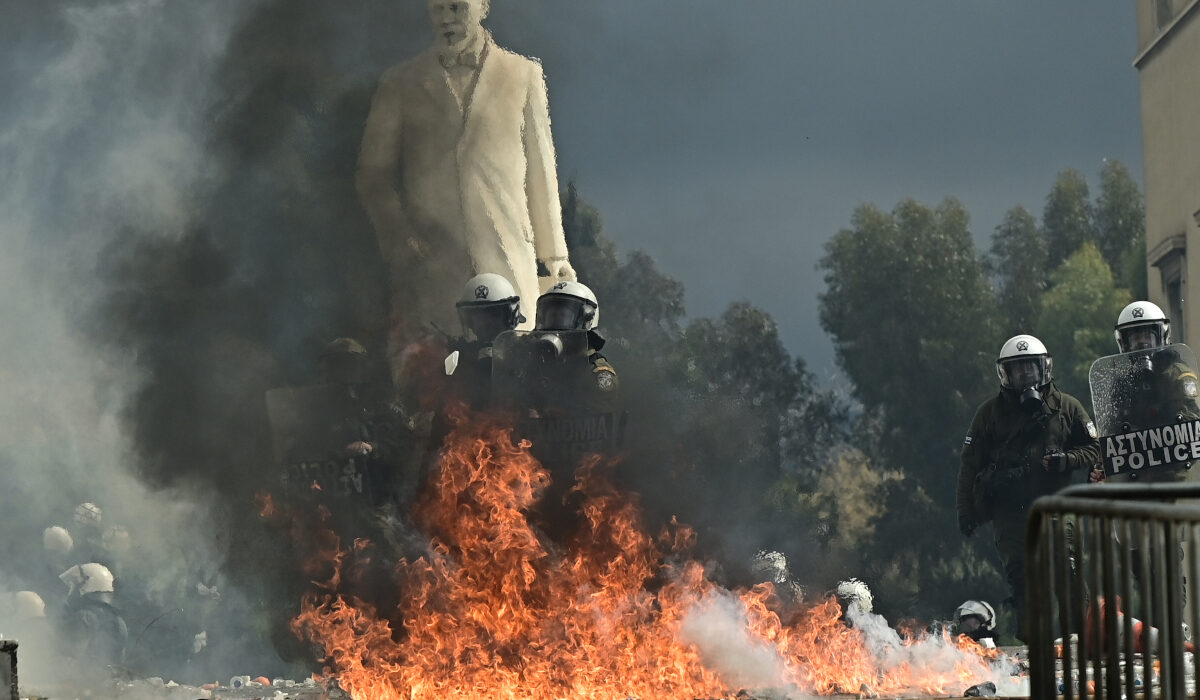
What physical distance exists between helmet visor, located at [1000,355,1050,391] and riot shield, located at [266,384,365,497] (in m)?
5.78

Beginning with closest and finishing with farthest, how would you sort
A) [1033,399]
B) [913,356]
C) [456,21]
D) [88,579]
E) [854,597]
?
[1033,399]
[456,21]
[854,597]
[88,579]
[913,356]

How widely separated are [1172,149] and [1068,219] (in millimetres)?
13656

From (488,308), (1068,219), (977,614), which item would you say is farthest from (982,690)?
(1068,219)

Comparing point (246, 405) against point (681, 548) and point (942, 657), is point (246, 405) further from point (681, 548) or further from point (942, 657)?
point (942, 657)

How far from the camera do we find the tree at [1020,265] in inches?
1452

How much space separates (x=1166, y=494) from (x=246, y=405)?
13.5 m

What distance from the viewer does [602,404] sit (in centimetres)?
1562

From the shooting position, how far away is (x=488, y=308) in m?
16.1

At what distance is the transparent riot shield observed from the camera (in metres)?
15.5

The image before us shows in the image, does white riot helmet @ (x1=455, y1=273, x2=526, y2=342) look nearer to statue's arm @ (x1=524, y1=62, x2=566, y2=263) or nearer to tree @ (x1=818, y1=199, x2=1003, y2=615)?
statue's arm @ (x1=524, y1=62, x2=566, y2=263)

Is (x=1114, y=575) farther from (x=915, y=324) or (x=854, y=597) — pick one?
(x=915, y=324)

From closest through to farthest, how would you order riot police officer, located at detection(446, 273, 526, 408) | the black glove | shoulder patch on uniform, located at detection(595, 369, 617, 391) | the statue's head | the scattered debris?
the scattered debris < shoulder patch on uniform, located at detection(595, 369, 617, 391) < riot police officer, located at detection(446, 273, 526, 408) < the black glove < the statue's head

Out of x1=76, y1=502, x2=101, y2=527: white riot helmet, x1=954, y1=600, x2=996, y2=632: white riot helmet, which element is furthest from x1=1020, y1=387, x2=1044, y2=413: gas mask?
x1=76, y1=502, x2=101, y2=527: white riot helmet

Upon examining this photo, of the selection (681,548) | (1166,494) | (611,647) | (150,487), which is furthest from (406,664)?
(1166,494)
